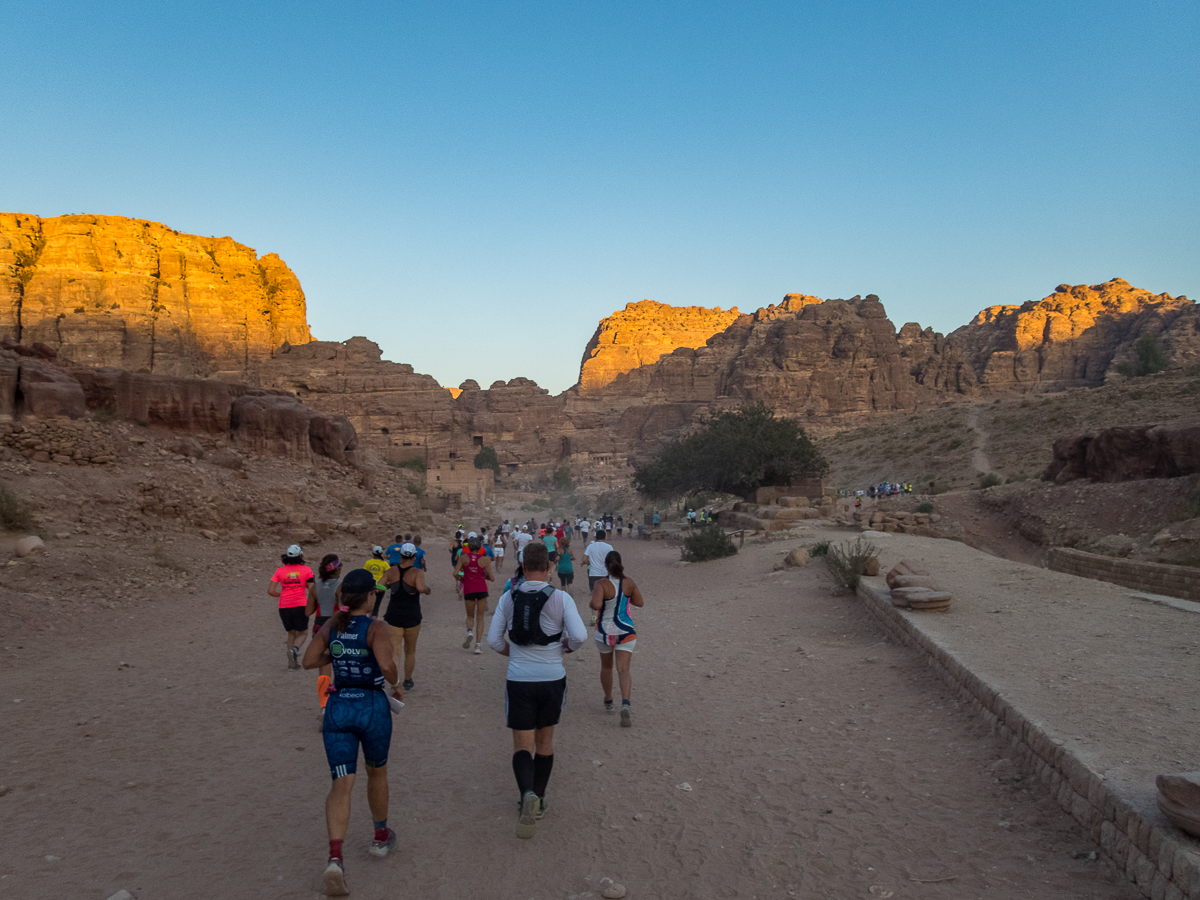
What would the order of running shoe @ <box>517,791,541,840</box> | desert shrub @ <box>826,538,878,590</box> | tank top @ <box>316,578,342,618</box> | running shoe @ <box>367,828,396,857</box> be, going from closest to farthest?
running shoe @ <box>367,828,396,857</box>
running shoe @ <box>517,791,541,840</box>
tank top @ <box>316,578,342,618</box>
desert shrub @ <box>826,538,878,590</box>

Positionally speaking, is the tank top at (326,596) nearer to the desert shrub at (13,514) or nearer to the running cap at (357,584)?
the running cap at (357,584)

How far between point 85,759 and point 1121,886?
6.30m

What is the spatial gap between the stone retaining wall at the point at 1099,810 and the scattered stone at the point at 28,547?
1219 cm

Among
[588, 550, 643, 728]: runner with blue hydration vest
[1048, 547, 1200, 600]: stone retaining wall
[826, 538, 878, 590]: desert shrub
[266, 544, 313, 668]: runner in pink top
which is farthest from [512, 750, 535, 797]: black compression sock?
[1048, 547, 1200, 600]: stone retaining wall

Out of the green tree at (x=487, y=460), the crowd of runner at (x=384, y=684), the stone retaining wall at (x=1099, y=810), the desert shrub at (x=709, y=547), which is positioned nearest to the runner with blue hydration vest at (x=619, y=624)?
the crowd of runner at (x=384, y=684)

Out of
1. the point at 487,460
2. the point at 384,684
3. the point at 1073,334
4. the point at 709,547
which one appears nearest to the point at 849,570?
the point at 709,547

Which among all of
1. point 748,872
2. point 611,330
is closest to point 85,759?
point 748,872

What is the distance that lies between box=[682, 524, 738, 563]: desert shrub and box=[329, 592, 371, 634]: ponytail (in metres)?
16.1

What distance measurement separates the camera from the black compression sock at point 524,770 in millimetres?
3947

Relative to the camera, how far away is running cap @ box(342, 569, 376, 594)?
12.0ft

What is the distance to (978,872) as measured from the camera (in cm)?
333

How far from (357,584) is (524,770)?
142 centimetres

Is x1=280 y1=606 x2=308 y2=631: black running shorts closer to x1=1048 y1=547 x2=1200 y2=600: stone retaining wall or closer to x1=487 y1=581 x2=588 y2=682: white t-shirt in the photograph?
x1=487 y1=581 x2=588 y2=682: white t-shirt

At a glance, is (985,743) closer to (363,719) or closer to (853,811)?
(853,811)
